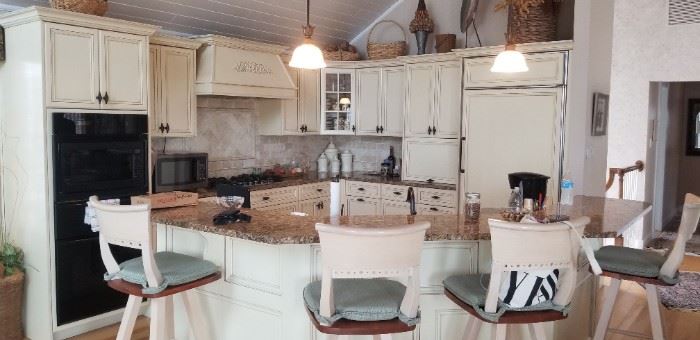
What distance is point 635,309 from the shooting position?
425 centimetres

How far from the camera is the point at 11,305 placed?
3559mm

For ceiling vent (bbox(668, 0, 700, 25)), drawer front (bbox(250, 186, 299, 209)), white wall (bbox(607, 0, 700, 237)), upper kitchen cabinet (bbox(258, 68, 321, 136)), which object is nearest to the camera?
drawer front (bbox(250, 186, 299, 209))

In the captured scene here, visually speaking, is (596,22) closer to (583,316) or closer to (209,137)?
(583,316)

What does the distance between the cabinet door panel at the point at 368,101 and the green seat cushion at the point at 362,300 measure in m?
3.63

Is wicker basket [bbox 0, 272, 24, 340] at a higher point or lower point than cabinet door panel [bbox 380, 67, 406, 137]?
lower

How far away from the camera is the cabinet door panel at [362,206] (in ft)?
18.6

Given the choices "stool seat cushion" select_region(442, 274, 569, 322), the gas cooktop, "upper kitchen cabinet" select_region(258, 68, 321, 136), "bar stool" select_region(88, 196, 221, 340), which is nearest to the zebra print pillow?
"stool seat cushion" select_region(442, 274, 569, 322)

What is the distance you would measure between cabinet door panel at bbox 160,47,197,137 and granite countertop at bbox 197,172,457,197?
1.94 ft

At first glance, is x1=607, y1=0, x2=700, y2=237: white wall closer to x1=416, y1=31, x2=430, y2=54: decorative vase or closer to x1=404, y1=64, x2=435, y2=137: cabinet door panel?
x1=416, y1=31, x2=430, y2=54: decorative vase

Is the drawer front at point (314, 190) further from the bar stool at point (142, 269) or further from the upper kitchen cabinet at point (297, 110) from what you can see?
the bar stool at point (142, 269)

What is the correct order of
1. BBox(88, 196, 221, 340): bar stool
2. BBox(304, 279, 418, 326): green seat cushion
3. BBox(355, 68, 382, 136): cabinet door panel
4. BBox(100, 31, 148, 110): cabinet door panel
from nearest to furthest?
BBox(304, 279, 418, 326): green seat cushion
BBox(88, 196, 221, 340): bar stool
BBox(100, 31, 148, 110): cabinet door panel
BBox(355, 68, 382, 136): cabinet door panel

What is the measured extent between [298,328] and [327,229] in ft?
2.72

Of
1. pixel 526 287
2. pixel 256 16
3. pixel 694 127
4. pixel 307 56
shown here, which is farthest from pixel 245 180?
pixel 694 127

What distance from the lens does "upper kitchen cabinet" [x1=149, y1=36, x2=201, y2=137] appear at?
4277 millimetres
